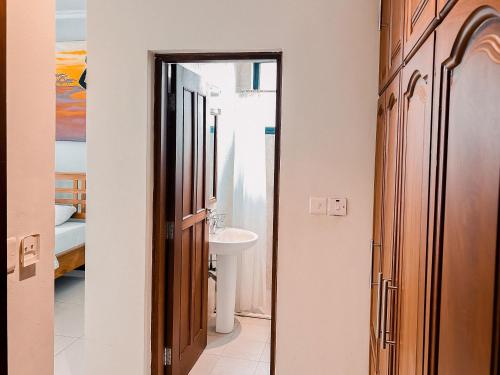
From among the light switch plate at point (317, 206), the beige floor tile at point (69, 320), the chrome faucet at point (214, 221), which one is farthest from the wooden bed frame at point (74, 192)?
the light switch plate at point (317, 206)

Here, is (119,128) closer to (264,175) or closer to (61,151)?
(264,175)

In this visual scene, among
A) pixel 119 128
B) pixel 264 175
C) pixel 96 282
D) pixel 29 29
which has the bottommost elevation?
pixel 96 282

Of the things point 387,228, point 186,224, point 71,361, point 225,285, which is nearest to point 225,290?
point 225,285

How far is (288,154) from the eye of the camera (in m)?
2.28

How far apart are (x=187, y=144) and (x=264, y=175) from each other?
118 cm

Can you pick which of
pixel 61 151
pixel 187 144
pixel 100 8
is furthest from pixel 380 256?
pixel 61 151

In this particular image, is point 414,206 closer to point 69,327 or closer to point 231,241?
point 231,241

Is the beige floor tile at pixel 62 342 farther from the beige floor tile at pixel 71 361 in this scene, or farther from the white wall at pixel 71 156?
the white wall at pixel 71 156

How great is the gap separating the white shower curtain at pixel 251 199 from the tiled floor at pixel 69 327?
1.43 metres

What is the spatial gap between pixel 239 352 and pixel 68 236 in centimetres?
242

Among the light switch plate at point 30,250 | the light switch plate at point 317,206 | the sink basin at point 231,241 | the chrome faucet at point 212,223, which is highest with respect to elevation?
the light switch plate at point 317,206

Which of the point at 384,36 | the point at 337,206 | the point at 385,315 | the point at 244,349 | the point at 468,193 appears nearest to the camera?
the point at 468,193

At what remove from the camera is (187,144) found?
2.79m

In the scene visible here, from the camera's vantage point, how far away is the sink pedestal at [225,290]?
3.52 metres
